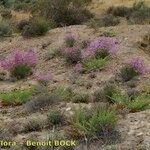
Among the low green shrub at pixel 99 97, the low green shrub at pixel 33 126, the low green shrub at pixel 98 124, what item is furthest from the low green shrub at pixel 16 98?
the low green shrub at pixel 98 124

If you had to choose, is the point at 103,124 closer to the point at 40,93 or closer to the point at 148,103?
the point at 148,103

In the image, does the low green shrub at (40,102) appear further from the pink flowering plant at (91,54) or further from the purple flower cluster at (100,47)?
the purple flower cluster at (100,47)

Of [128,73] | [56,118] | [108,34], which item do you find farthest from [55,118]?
[108,34]

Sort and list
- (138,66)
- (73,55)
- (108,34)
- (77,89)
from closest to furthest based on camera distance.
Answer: (77,89) < (138,66) < (73,55) < (108,34)

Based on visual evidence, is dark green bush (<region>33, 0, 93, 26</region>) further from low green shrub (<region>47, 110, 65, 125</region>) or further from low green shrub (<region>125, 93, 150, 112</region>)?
low green shrub (<region>47, 110, 65, 125</region>)

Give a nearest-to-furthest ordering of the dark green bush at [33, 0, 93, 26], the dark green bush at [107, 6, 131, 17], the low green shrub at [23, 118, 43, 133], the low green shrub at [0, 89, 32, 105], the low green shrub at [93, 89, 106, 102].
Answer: the low green shrub at [23, 118, 43, 133]
the low green shrub at [93, 89, 106, 102]
the low green shrub at [0, 89, 32, 105]
the dark green bush at [33, 0, 93, 26]
the dark green bush at [107, 6, 131, 17]

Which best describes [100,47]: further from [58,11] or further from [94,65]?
[58,11]

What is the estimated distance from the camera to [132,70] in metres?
12.4

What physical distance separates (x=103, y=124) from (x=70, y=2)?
46.5ft

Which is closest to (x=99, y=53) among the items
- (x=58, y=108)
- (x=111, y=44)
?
(x=111, y=44)

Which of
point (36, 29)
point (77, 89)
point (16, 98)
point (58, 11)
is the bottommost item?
point (58, 11)

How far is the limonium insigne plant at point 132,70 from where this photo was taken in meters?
12.4

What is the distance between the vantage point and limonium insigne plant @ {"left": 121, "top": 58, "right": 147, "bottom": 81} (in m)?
12.4

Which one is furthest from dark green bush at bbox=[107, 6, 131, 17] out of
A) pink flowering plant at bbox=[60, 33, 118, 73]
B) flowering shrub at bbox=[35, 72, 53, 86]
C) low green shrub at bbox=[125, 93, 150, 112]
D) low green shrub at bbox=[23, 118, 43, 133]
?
low green shrub at bbox=[23, 118, 43, 133]
